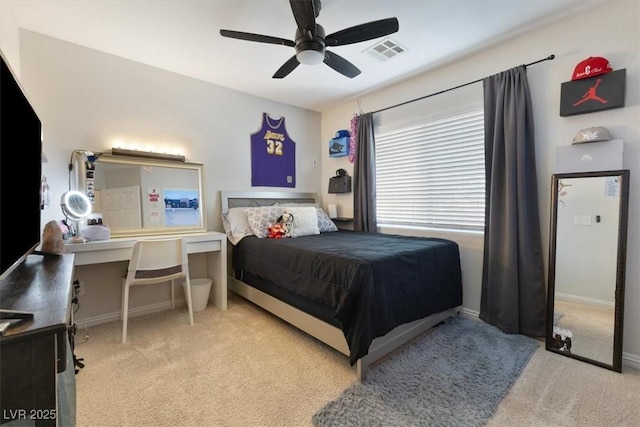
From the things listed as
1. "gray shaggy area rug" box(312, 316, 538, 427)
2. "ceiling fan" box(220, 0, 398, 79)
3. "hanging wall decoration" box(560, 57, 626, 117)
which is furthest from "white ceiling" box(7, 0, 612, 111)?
"gray shaggy area rug" box(312, 316, 538, 427)

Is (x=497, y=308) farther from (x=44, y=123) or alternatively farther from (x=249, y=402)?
(x=44, y=123)

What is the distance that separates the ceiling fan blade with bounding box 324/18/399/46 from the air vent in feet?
→ 2.05

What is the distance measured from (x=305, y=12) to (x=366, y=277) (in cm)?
163

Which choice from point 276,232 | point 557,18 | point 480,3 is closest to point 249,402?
point 276,232

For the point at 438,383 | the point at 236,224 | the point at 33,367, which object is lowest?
the point at 438,383

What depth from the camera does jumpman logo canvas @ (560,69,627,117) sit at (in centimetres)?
195

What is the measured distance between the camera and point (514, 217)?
7.69 feet

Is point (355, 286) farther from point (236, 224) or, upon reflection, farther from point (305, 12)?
point (236, 224)

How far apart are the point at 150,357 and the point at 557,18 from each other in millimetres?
4003

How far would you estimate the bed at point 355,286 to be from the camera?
1785 mm

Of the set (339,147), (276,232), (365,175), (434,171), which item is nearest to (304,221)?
(276,232)

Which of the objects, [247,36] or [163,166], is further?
[163,166]

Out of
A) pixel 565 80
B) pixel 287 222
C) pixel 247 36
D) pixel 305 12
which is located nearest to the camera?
pixel 305 12

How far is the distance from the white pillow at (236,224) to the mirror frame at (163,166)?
24 cm
